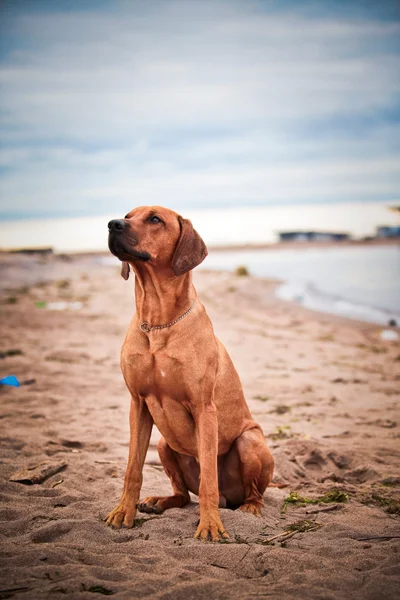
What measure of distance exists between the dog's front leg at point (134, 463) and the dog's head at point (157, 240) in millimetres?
1028

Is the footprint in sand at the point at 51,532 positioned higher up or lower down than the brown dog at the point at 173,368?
lower down

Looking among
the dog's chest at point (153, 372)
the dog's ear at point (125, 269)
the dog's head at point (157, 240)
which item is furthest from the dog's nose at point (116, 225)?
the dog's chest at point (153, 372)

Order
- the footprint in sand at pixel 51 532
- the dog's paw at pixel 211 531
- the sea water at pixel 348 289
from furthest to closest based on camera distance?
1. the sea water at pixel 348 289
2. the dog's paw at pixel 211 531
3. the footprint in sand at pixel 51 532

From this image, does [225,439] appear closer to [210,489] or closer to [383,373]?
[210,489]

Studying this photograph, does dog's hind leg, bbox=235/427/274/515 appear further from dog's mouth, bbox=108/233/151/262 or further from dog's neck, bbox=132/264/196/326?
dog's mouth, bbox=108/233/151/262

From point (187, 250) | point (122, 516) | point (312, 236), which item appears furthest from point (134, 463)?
point (312, 236)

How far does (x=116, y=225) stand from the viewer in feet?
11.7

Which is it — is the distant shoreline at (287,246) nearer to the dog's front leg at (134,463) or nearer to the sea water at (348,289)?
the sea water at (348,289)

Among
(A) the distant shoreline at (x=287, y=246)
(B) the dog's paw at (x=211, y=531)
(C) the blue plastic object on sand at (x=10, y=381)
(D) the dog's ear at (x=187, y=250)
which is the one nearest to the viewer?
(B) the dog's paw at (x=211, y=531)

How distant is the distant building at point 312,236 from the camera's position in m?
56.5

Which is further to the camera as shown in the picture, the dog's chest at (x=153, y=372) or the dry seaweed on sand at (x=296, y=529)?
the dog's chest at (x=153, y=372)

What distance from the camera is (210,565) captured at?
3.08 metres

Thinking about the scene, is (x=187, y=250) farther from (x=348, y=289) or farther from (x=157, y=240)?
(x=348, y=289)

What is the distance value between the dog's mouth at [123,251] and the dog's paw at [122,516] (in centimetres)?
173
